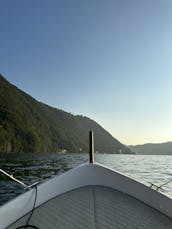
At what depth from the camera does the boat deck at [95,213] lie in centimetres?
286

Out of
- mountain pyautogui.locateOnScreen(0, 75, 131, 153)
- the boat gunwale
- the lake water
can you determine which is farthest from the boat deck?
mountain pyautogui.locateOnScreen(0, 75, 131, 153)

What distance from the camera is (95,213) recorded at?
10.1 feet

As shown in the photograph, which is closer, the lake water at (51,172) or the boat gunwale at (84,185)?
the boat gunwale at (84,185)

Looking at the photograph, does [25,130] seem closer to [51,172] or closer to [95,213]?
[51,172]

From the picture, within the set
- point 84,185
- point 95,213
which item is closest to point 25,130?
point 84,185

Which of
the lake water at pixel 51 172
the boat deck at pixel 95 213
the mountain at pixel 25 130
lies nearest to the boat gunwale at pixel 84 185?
the boat deck at pixel 95 213

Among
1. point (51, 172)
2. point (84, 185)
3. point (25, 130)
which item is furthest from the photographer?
point (25, 130)

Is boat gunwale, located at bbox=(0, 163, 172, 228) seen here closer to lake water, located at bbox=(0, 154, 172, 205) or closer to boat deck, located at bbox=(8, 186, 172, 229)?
boat deck, located at bbox=(8, 186, 172, 229)

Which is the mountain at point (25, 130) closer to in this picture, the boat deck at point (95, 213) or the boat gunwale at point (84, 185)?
the boat gunwale at point (84, 185)

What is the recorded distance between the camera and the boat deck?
2.86m

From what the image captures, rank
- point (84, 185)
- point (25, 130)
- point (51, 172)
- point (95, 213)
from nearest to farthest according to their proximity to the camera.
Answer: point (95, 213) < point (84, 185) < point (51, 172) < point (25, 130)

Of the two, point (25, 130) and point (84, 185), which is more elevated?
point (25, 130)

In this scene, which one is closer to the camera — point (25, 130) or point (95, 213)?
point (95, 213)

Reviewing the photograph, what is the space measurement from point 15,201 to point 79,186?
1.03 meters
